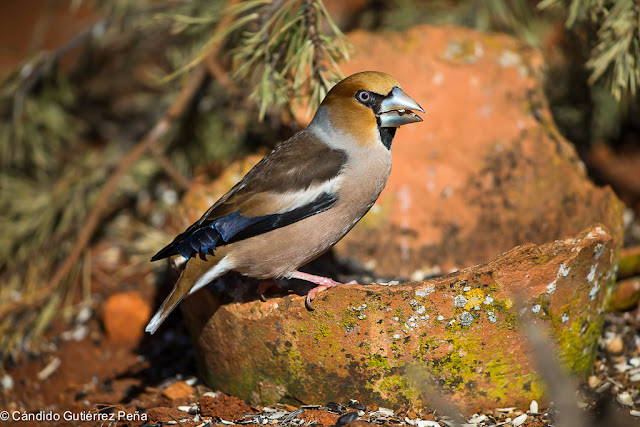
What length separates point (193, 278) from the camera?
2.99 meters

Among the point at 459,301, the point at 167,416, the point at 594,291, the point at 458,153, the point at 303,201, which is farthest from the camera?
the point at 458,153

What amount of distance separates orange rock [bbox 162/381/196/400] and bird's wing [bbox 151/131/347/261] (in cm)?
87

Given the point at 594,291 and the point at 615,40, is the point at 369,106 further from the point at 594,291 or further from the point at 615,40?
the point at 615,40

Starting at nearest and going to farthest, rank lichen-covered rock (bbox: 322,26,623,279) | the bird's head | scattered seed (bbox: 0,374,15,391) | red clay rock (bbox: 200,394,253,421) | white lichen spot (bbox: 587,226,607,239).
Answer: white lichen spot (bbox: 587,226,607,239) < red clay rock (bbox: 200,394,253,421) < the bird's head < scattered seed (bbox: 0,374,15,391) < lichen-covered rock (bbox: 322,26,623,279)

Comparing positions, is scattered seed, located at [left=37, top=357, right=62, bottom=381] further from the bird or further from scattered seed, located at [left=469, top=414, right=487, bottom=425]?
scattered seed, located at [left=469, top=414, right=487, bottom=425]

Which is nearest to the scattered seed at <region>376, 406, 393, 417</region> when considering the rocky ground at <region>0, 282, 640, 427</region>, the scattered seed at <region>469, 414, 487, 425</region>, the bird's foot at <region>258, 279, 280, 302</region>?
the rocky ground at <region>0, 282, 640, 427</region>

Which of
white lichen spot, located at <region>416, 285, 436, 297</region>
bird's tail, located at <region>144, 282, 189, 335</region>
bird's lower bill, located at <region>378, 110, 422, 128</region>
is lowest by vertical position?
white lichen spot, located at <region>416, 285, 436, 297</region>

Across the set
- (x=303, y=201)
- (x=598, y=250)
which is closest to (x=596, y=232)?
(x=598, y=250)

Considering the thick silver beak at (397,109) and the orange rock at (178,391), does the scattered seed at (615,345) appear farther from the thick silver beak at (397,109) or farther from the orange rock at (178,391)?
the orange rock at (178,391)

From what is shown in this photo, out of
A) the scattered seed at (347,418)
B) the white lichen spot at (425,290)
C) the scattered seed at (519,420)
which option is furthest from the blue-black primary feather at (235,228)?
the scattered seed at (519,420)

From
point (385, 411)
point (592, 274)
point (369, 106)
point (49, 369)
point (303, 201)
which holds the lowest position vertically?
point (385, 411)

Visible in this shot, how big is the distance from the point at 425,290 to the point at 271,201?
938mm

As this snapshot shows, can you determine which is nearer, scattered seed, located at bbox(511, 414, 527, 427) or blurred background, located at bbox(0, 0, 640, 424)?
scattered seed, located at bbox(511, 414, 527, 427)

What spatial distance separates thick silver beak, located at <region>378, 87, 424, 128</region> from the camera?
122 inches
